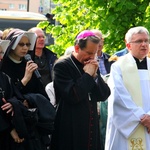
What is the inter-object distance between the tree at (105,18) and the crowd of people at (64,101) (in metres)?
3.61

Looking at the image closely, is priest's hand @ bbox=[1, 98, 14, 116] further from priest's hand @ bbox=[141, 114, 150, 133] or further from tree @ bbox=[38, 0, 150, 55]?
tree @ bbox=[38, 0, 150, 55]

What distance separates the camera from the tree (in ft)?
32.6

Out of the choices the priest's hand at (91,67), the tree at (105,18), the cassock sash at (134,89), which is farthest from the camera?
the tree at (105,18)

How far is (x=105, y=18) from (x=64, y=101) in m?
5.02

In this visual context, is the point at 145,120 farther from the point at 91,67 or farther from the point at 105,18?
the point at 105,18

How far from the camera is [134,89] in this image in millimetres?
6203

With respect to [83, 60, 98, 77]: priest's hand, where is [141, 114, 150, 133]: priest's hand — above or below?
below

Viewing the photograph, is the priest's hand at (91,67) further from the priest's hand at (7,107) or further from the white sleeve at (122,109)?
the priest's hand at (7,107)

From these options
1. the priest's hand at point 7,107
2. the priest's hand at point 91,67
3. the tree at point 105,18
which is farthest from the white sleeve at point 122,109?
the tree at point 105,18

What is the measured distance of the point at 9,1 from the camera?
3258 inches

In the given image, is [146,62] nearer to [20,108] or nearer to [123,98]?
[123,98]

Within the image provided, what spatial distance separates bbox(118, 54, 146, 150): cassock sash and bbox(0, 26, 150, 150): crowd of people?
1 centimetres

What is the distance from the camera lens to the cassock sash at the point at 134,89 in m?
6.16

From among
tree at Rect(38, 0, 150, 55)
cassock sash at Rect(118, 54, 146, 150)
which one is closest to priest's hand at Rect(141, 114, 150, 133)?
cassock sash at Rect(118, 54, 146, 150)
